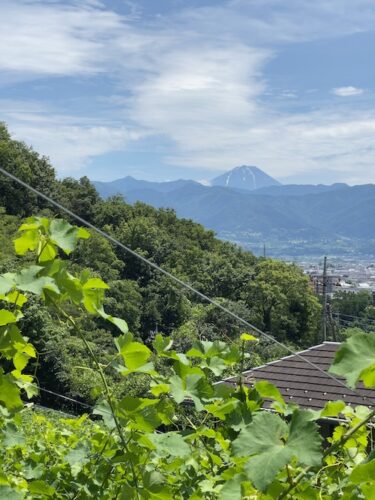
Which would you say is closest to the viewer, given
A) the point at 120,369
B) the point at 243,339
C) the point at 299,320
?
the point at 120,369

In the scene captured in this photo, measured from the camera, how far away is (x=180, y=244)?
33562 mm

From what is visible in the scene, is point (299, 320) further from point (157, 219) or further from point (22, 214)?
point (22, 214)

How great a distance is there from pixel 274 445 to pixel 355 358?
121 millimetres

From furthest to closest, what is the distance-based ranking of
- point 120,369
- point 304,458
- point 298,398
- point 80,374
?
point 80,374 < point 298,398 < point 120,369 < point 304,458

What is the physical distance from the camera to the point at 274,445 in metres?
0.62

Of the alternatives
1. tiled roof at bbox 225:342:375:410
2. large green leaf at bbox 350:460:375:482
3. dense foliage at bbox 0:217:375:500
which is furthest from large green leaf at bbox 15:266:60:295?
tiled roof at bbox 225:342:375:410

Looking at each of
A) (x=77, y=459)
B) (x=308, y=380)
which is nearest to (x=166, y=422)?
(x=77, y=459)

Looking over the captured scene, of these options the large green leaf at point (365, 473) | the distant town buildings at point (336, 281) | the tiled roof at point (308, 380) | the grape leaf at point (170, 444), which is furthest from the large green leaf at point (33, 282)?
the distant town buildings at point (336, 281)

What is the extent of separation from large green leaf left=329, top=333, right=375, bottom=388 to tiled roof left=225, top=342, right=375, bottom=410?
7.50 meters

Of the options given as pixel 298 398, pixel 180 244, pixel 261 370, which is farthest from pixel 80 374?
pixel 180 244

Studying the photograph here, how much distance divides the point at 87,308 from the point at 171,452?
24 cm

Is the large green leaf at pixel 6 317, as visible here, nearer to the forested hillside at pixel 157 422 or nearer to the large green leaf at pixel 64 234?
the forested hillside at pixel 157 422

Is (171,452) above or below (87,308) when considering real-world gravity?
below

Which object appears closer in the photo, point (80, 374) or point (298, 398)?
point (298, 398)
